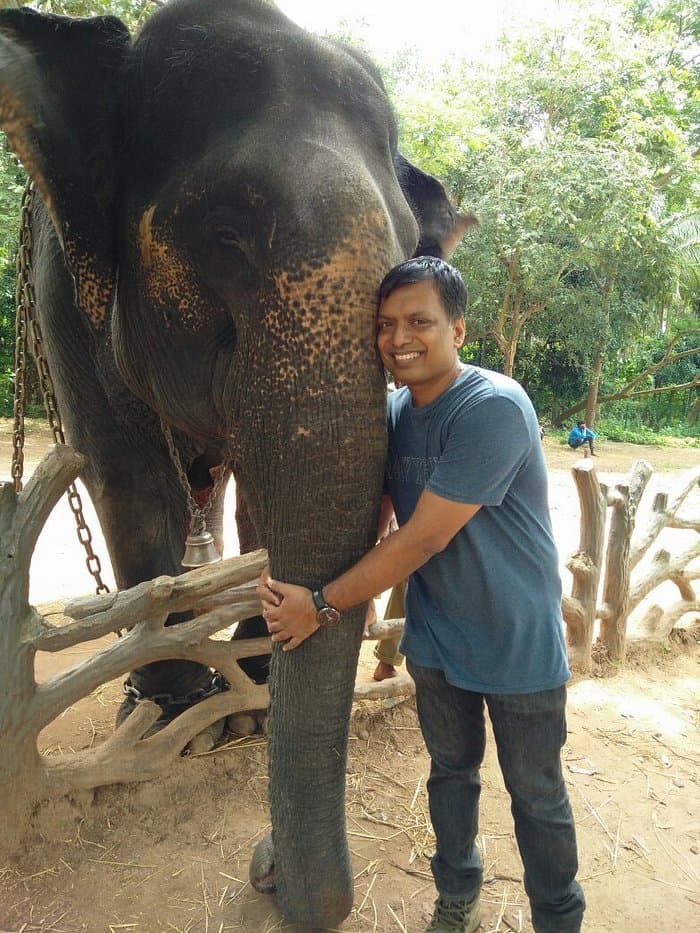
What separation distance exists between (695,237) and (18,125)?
1936 cm

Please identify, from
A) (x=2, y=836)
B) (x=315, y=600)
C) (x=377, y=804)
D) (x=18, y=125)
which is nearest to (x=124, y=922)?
(x=2, y=836)

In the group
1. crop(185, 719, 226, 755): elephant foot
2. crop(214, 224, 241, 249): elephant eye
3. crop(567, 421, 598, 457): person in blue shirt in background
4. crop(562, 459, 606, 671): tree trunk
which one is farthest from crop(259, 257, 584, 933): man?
crop(567, 421, 598, 457): person in blue shirt in background

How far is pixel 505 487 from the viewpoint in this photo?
5.26ft

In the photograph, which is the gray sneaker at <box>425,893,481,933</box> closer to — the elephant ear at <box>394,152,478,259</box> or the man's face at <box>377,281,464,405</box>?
the man's face at <box>377,281,464,405</box>

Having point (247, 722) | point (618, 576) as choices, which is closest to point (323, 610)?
point (247, 722)

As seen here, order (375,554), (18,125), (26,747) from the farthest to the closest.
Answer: (26,747), (18,125), (375,554)

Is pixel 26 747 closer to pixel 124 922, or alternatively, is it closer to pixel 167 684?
pixel 124 922

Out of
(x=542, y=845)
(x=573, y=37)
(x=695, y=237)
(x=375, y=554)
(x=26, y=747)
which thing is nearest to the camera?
(x=375, y=554)

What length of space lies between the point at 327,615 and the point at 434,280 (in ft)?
2.43

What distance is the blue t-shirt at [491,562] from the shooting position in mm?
1668

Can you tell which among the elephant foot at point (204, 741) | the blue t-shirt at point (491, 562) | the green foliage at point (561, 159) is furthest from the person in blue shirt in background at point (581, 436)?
the blue t-shirt at point (491, 562)

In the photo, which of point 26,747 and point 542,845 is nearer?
point 542,845

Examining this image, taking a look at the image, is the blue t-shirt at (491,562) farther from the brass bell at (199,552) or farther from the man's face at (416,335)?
the brass bell at (199,552)

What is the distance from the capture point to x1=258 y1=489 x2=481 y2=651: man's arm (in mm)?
1533
